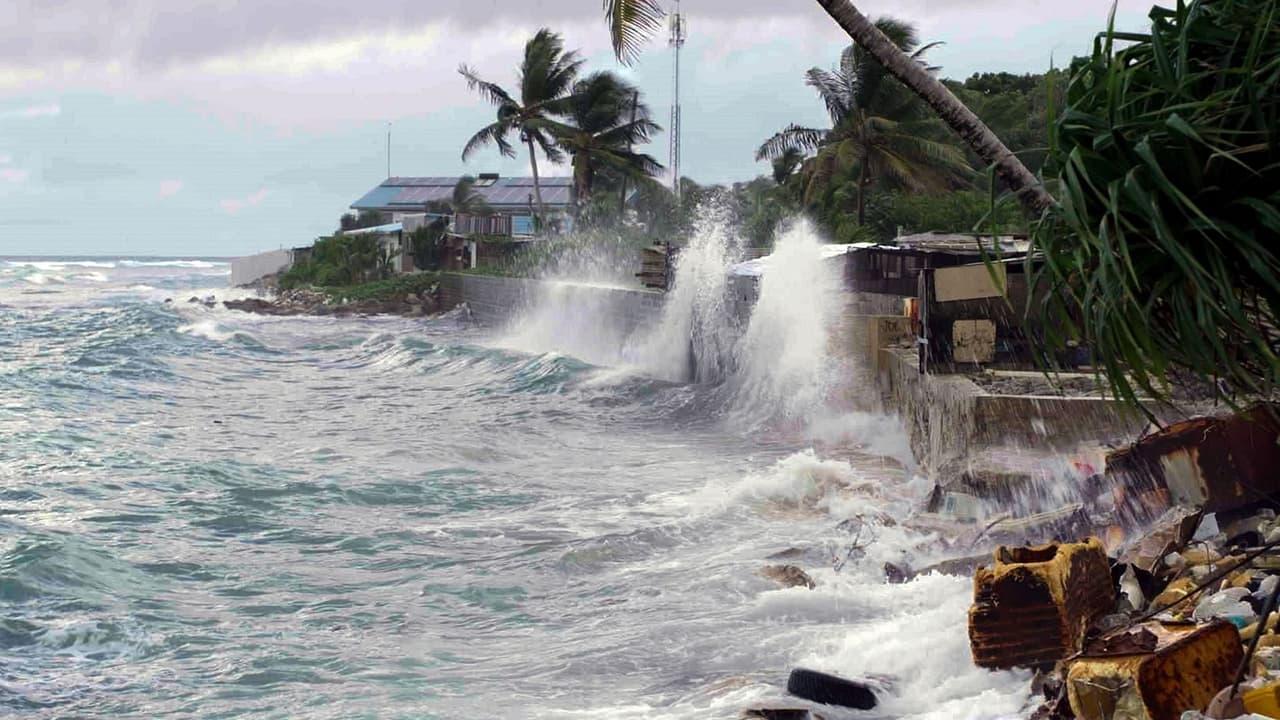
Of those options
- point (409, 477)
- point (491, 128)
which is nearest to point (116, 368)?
point (409, 477)

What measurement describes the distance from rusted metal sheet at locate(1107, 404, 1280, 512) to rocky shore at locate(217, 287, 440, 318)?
43787 mm

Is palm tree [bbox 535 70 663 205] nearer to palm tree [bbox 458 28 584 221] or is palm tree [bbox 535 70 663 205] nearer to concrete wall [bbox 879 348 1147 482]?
palm tree [bbox 458 28 584 221]

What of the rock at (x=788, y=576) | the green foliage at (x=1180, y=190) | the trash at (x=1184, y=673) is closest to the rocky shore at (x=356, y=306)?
the rock at (x=788, y=576)

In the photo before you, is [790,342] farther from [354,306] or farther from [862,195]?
[354,306]

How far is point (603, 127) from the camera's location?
48.8 m

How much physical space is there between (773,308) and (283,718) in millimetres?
16780

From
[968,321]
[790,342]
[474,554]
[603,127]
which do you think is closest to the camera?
[474,554]

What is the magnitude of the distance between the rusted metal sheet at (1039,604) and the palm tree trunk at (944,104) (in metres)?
1.62

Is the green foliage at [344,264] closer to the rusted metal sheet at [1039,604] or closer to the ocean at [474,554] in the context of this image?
the ocean at [474,554]

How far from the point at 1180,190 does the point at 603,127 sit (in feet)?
150

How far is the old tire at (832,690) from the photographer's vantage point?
6816mm

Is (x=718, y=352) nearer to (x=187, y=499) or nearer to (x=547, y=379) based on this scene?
(x=547, y=379)

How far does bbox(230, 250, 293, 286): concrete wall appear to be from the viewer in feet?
238

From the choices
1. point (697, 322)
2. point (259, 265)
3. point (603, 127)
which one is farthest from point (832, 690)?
point (259, 265)
